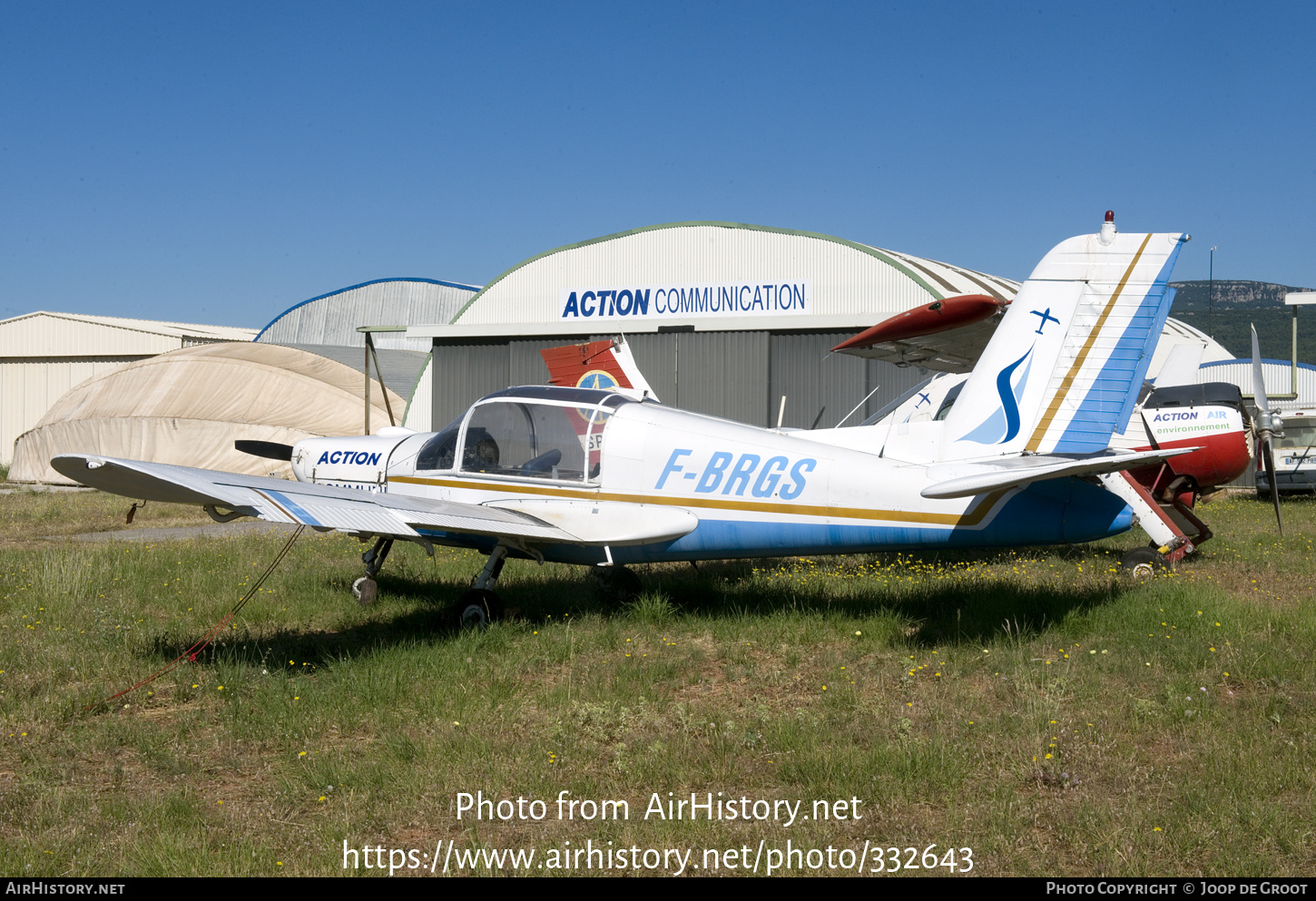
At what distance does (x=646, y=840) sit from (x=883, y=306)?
63.9 ft

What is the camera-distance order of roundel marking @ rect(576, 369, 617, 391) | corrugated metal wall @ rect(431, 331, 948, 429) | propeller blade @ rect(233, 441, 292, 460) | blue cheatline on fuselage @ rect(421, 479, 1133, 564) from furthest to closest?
corrugated metal wall @ rect(431, 331, 948, 429), roundel marking @ rect(576, 369, 617, 391), propeller blade @ rect(233, 441, 292, 460), blue cheatline on fuselage @ rect(421, 479, 1133, 564)

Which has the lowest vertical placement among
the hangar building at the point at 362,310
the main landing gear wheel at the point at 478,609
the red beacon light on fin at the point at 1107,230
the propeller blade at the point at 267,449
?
the main landing gear wheel at the point at 478,609

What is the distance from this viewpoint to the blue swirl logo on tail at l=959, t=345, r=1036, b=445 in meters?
6.84

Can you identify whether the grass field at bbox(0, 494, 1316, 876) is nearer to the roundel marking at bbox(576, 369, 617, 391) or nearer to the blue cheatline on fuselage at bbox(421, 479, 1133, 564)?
the blue cheatline on fuselage at bbox(421, 479, 1133, 564)

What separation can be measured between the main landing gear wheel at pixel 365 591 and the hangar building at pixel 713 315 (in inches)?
464

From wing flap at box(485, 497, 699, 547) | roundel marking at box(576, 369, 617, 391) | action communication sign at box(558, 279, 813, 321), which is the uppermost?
action communication sign at box(558, 279, 813, 321)

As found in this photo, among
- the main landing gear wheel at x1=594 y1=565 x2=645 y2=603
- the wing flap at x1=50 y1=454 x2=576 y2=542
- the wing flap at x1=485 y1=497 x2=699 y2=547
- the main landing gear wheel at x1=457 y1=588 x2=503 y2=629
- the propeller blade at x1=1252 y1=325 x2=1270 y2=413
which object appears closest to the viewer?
the wing flap at x1=50 y1=454 x2=576 y2=542

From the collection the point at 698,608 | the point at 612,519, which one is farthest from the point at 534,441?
the point at 698,608

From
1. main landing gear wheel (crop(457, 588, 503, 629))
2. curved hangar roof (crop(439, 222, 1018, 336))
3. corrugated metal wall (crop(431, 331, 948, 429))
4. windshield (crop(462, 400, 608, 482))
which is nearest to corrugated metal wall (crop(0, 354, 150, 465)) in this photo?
curved hangar roof (crop(439, 222, 1018, 336))

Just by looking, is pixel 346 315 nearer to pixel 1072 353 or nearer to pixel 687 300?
pixel 687 300

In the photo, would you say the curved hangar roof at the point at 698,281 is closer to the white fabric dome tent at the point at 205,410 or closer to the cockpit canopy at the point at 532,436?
the white fabric dome tent at the point at 205,410

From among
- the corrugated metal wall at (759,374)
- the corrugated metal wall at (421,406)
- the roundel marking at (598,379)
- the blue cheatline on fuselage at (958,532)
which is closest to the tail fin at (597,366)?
the roundel marking at (598,379)

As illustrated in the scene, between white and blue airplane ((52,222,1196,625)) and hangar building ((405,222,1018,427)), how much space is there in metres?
11.8

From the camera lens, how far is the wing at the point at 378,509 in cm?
593
